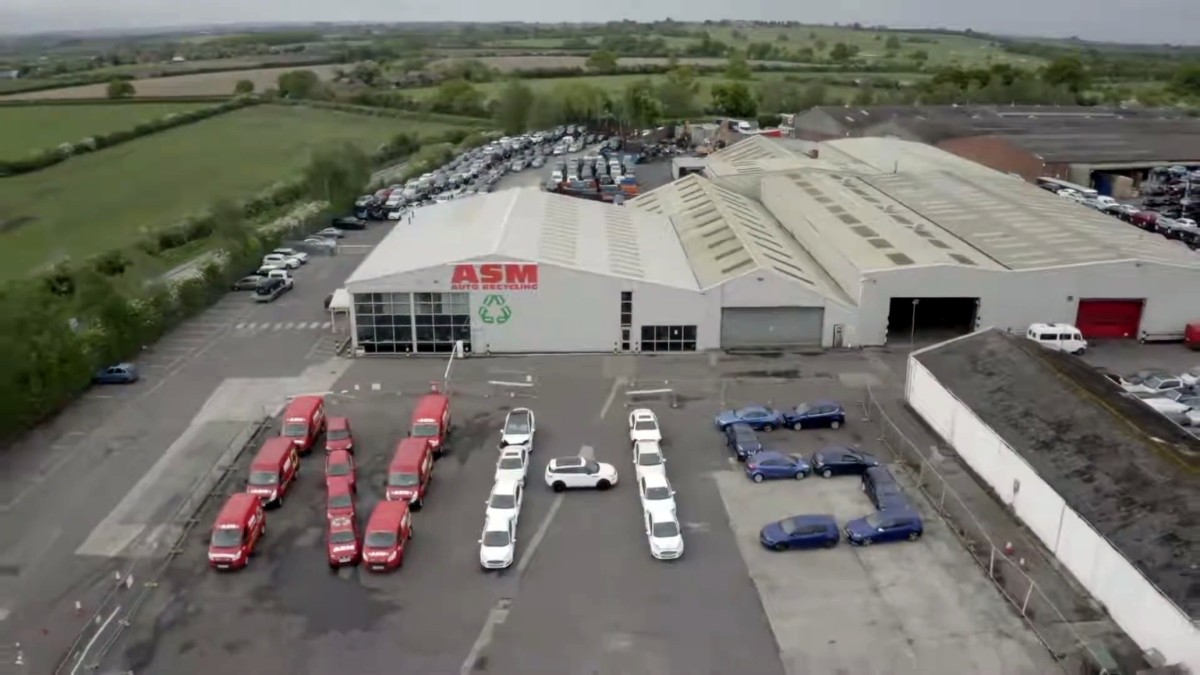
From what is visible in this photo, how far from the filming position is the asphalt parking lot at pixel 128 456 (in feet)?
55.4

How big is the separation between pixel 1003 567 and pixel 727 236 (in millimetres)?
18712

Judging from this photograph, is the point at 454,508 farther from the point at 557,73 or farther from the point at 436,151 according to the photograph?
the point at 557,73

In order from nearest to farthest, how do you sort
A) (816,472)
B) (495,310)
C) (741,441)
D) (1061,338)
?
(816,472) → (741,441) → (1061,338) → (495,310)

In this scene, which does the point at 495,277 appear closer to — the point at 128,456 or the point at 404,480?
the point at 404,480

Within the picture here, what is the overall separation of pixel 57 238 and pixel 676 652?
38.0 meters

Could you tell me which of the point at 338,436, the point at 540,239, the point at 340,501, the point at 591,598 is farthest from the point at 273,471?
the point at 540,239

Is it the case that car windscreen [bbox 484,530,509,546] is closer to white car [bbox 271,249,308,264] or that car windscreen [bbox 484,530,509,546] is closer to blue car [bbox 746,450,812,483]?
blue car [bbox 746,450,812,483]

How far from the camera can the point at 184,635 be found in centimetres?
1565

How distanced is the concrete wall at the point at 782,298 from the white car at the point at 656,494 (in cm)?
941

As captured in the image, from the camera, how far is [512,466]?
20375 millimetres

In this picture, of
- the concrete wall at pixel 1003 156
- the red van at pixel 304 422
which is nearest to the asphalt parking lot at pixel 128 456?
the red van at pixel 304 422

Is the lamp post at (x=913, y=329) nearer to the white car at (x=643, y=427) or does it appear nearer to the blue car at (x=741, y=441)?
the blue car at (x=741, y=441)

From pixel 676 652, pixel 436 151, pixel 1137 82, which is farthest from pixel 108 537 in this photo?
pixel 1137 82

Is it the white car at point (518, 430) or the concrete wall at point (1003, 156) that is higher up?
the concrete wall at point (1003, 156)
